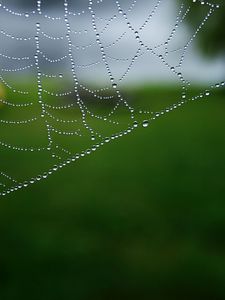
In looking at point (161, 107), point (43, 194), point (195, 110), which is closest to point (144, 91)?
point (195, 110)

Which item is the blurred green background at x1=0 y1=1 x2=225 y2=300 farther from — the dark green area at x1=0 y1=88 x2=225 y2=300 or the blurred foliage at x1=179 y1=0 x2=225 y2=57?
the blurred foliage at x1=179 y1=0 x2=225 y2=57

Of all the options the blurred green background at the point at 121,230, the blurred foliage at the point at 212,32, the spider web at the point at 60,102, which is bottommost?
the blurred green background at the point at 121,230

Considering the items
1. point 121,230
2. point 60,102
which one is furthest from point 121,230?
point 60,102

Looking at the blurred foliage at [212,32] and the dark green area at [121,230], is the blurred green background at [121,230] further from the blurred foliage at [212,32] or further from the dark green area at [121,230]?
the blurred foliage at [212,32]

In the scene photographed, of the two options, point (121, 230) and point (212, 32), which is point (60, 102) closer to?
point (212, 32)

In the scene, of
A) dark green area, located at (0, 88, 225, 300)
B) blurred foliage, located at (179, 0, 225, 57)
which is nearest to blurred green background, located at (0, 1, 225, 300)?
dark green area, located at (0, 88, 225, 300)

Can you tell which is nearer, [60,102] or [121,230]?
[121,230]

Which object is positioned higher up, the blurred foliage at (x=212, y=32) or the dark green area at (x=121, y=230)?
the blurred foliage at (x=212, y=32)

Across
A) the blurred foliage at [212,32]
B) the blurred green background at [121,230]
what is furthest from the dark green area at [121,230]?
the blurred foliage at [212,32]
